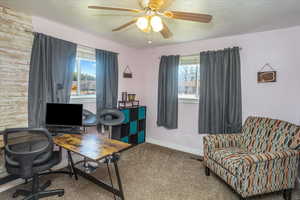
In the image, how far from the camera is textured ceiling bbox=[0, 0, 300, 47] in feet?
6.29

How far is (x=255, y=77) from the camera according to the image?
2834 millimetres

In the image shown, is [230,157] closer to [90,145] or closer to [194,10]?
[90,145]

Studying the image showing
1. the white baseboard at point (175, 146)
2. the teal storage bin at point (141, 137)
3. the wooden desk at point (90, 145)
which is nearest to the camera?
the wooden desk at point (90, 145)

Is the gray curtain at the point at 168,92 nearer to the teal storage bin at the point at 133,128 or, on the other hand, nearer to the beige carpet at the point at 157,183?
the teal storage bin at the point at 133,128

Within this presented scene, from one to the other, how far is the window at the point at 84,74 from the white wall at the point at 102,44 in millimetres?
185

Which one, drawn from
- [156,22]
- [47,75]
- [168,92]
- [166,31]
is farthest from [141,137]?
[156,22]

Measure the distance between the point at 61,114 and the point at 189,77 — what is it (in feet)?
8.60

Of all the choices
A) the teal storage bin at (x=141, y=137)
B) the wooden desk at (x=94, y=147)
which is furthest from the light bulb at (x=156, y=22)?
the teal storage bin at (x=141, y=137)

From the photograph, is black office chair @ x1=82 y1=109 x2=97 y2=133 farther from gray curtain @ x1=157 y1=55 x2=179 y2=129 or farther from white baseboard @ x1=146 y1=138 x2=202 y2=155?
white baseboard @ x1=146 y1=138 x2=202 y2=155

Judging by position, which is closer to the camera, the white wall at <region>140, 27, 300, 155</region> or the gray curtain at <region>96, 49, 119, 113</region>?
the white wall at <region>140, 27, 300, 155</region>

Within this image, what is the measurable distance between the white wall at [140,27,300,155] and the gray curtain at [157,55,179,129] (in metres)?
0.17

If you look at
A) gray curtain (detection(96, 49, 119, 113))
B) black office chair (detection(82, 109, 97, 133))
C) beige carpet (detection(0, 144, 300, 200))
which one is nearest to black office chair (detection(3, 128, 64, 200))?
beige carpet (detection(0, 144, 300, 200))

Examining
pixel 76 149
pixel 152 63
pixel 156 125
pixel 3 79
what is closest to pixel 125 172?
pixel 76 149

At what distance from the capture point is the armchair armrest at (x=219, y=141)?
249cm
